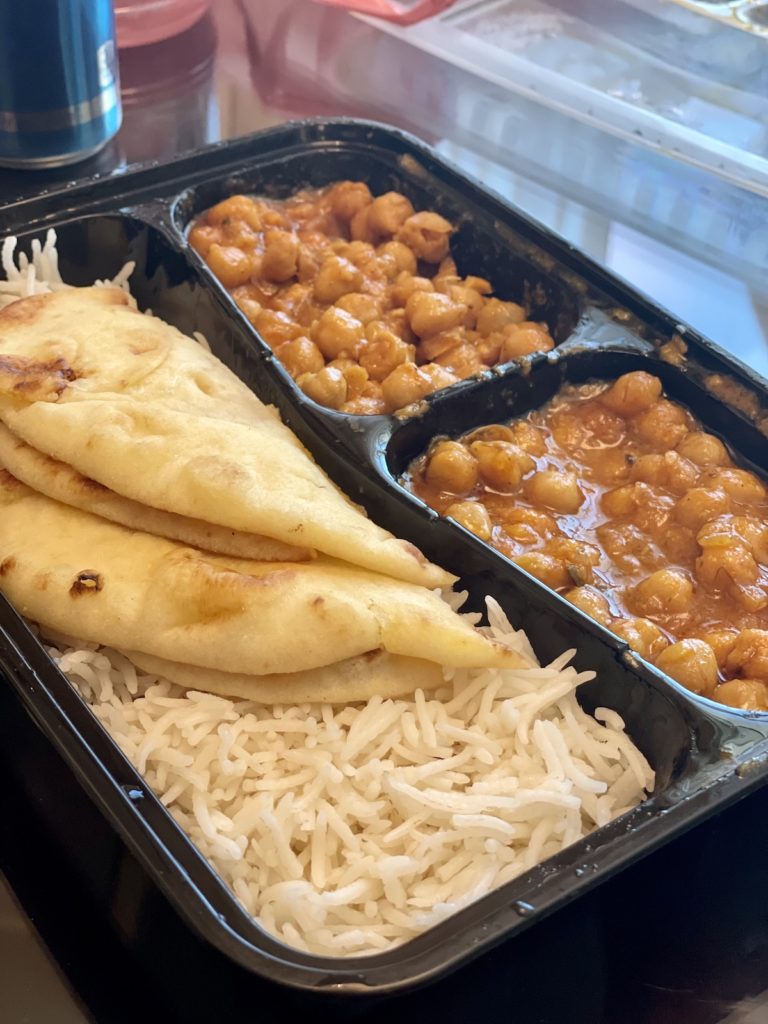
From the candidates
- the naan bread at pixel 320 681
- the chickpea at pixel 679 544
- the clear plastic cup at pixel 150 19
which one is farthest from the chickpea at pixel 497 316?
the clear plastic cup at pixel 150 19

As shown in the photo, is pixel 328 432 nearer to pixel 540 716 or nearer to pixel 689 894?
pixel 540 716

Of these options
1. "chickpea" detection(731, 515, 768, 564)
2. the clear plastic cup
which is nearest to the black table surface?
"chickpea" detection(731, 515, 768, 564)

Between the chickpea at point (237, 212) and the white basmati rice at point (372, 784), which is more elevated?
the chickpea at point (237, 212)

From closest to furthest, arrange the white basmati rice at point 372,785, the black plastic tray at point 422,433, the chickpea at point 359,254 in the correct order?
the black plastic tray at point 422,433
the white basmati rice at point 372,785
the chickpea at point 359,254

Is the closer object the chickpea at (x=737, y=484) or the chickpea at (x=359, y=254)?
the chickpea at (x=737, y=484)

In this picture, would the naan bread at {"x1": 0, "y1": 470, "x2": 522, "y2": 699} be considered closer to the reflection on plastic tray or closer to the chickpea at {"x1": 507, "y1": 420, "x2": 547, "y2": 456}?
the chickpea at {"x1": 507, "y1": 420, "x2": 547, "y2": 456}

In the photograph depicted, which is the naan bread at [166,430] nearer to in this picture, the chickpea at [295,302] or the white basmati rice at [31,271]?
the white basmati rice at [31,271]
